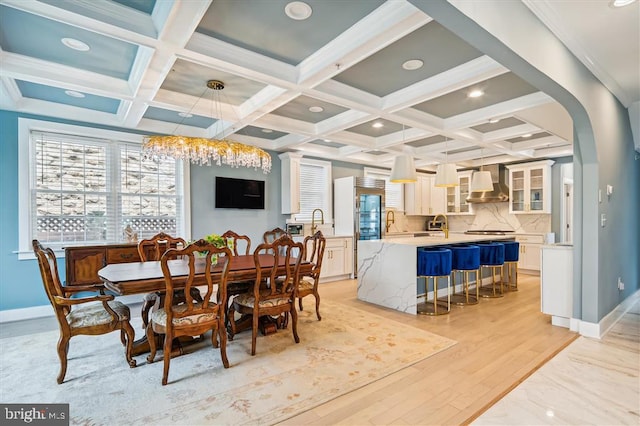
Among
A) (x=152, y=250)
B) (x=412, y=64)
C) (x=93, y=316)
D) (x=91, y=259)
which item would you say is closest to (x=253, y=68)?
(x=412, y=64)

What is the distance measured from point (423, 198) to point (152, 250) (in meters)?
6.54

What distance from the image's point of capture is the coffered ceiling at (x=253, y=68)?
2262 mm

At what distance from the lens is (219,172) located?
5488mm

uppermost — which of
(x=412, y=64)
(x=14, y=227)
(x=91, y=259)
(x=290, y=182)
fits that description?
(x=412, y=64)

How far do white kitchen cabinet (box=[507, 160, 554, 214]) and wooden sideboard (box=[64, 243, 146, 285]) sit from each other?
7.67m

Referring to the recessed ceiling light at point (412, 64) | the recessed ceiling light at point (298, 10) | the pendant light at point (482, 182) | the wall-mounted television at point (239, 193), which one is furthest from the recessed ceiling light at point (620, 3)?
the wall-mounted television at point (239, 193)

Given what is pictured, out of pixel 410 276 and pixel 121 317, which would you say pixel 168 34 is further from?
pixel 410 276

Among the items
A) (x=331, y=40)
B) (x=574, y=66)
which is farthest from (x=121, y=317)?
(x=574, y=66)

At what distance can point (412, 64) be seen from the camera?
306 cm

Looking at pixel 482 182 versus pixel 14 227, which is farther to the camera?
pixel 482 182

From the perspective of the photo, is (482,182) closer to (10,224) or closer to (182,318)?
(182,318)

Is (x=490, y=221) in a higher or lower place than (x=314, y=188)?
lower

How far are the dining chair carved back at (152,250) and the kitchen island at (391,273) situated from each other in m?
2.55

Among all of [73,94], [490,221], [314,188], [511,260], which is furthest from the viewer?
[490,221]
